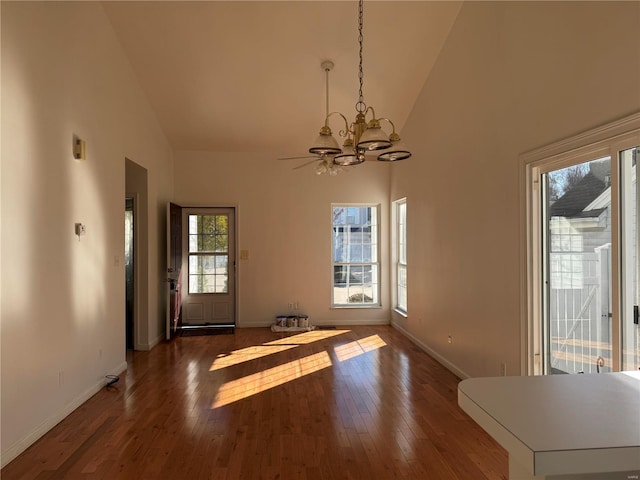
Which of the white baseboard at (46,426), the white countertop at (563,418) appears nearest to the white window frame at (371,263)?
the white baseboard at (46,426)

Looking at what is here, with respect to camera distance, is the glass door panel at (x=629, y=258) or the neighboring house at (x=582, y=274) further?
the neighboring house at (x=582, y=274)

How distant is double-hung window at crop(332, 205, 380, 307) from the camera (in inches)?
A: 288

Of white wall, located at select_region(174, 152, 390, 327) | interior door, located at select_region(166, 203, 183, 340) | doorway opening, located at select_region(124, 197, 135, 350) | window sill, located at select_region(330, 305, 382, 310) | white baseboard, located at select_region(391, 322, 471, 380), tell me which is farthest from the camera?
window sill, located at select_region(330, 305, 382, 310)

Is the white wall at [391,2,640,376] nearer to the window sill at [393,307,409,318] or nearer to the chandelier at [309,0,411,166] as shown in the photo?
the window sill at [393,307,409,318]

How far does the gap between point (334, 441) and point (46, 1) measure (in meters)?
3.86

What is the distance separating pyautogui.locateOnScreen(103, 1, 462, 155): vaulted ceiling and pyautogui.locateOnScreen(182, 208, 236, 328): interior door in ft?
4.75

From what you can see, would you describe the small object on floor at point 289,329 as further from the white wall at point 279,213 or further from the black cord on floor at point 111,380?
the black cord on floor at point 111,380

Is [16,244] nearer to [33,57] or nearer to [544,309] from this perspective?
[33,57]

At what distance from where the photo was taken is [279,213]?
7.08m

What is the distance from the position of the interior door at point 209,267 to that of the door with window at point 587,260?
16.5 ft

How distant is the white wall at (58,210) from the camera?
268 cm

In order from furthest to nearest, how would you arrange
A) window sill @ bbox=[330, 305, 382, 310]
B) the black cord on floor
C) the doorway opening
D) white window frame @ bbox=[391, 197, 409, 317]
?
window sill @ bbox=[330, 305, 382, 310] < white window frame @ bbox=[391, 197, 409, 317] < the doorway opening < the black cord on floor

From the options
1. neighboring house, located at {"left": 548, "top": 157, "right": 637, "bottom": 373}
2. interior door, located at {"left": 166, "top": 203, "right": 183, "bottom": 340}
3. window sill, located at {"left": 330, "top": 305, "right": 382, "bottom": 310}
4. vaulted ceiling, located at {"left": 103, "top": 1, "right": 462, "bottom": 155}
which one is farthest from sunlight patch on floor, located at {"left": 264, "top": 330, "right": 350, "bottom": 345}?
neighboring house, located at {"left": 548, "top": 157, "right": 637, "bottom": 373}

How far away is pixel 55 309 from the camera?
3221mm
